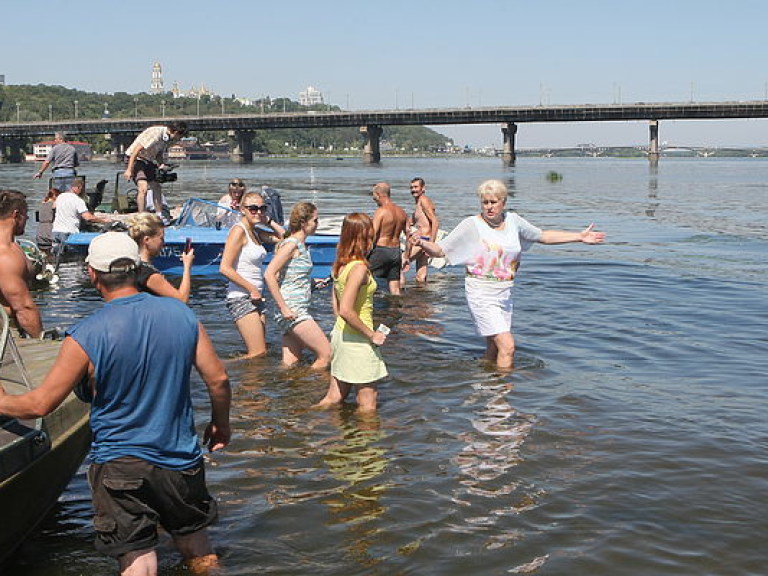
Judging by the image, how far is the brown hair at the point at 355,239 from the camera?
736 centimetres

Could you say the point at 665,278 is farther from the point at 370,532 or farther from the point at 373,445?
the point at 370,532

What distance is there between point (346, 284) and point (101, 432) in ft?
10.4

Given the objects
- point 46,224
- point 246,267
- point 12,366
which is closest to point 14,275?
point 12,366

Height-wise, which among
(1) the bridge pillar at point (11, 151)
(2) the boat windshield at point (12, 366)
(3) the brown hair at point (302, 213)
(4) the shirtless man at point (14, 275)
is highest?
(1) the bridge pillar at point (11, 151)

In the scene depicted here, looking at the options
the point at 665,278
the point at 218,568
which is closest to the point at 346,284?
the point at 218,568

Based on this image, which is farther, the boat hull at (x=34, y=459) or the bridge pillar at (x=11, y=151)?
the bridge pillar at (x=11, y=151)

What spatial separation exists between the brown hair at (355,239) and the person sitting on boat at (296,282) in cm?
163

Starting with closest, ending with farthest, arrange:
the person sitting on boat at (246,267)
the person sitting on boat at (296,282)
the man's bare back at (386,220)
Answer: the person sitting on boat at (296,282) < the person sitting on boat at (246,267) < the man's bare back at (386,220)

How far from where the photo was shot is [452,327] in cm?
1262

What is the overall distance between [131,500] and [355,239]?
11.4 feet

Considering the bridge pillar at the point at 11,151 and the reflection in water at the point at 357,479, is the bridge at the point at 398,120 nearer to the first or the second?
Answer: the bridge pillar at the point at 11,151

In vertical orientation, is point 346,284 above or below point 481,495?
above

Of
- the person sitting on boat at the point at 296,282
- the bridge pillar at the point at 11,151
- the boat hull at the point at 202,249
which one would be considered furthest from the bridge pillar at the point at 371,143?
the person sitting on boat at the point at 296,282

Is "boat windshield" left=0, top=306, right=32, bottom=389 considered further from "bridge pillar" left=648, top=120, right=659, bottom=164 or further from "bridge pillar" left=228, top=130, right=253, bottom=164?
"bridge pillar" left=228, top=130, right=253, bottom=164
